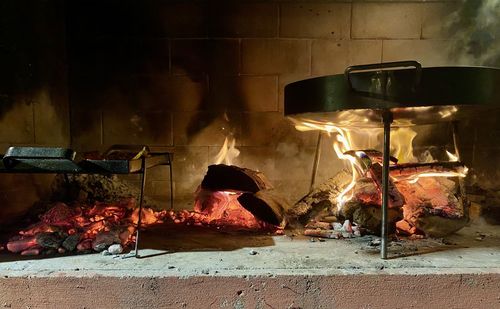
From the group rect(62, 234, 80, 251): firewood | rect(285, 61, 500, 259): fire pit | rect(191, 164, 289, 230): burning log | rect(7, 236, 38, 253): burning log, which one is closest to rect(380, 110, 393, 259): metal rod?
rect(285, 61, 500, 259): fire pit

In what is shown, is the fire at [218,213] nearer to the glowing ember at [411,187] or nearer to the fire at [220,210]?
the fire at [220,210]

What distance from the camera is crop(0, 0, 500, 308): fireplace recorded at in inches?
72.7

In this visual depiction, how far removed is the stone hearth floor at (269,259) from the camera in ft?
4.56

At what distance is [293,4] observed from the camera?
265 cm

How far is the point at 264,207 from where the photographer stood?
2.00m

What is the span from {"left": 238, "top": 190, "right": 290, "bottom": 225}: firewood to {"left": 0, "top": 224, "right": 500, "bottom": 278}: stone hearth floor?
0.61ft

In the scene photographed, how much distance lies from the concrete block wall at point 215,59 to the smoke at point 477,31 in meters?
0.06

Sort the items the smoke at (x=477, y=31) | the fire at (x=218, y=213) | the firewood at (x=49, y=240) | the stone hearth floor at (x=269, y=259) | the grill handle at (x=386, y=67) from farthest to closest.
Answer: the smoke at (x=477, y=31)
the fire at (x=218, y=213)
the firewood at (x=49, y=240)
the stone hearth floor at (x=269, y=259)
the grill handle at (x=386, y=67)

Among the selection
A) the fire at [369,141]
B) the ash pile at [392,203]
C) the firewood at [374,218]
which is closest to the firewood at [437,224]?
the ash pile at [392,203]

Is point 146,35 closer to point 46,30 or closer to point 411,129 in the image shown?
point 46,30

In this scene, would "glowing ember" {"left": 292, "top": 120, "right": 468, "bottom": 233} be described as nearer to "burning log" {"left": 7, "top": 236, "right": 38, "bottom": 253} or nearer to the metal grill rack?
the metal grill rack

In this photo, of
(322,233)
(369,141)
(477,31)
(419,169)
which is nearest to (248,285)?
(322,233)

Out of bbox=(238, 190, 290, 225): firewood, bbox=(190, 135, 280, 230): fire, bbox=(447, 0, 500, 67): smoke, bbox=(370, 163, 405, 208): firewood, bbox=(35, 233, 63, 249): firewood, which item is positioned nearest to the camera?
bbox=(35, 233, 63, 249): firewood

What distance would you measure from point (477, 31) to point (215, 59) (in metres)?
2.05
